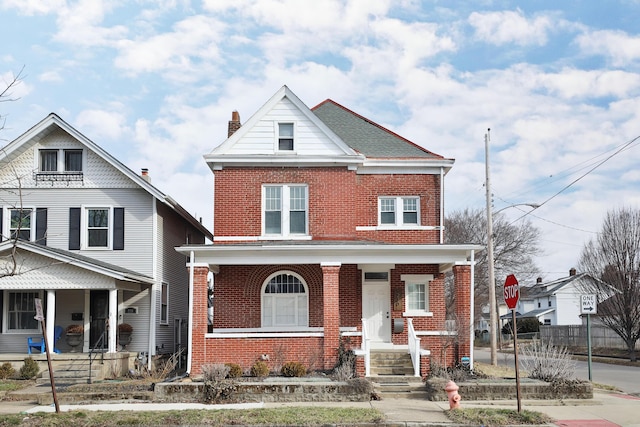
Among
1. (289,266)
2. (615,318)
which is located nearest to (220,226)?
(289,266)

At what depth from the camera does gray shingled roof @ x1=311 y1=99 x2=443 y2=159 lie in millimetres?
24564

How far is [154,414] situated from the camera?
47.4 ft

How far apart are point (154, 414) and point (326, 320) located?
718cm

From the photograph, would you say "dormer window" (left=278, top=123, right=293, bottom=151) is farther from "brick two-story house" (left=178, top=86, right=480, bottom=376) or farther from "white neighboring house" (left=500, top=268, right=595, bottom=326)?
"white neighboring house" (left=500, top=268, right=595, bottom=326)

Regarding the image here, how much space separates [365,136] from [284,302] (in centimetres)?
689

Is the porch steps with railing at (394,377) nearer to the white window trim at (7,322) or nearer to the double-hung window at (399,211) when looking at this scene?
the double-hung window at (399,211)

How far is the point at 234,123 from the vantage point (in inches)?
1038

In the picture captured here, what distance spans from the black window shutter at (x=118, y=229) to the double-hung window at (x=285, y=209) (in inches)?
208

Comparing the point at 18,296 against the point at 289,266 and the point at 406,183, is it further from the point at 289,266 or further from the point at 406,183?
the point at 406,183

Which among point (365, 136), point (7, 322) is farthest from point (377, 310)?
point (7, 322)

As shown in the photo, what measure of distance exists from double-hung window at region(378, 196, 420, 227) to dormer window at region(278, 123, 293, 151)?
12.0 feet

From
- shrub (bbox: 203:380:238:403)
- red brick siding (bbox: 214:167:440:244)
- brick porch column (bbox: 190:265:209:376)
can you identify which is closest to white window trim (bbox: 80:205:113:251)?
red brick siding (bbox: 214:167:440:244)

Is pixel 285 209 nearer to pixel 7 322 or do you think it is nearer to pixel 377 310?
pixel 377 310

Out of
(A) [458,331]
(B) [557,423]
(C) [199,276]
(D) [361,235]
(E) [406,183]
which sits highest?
(E) [406,183]
